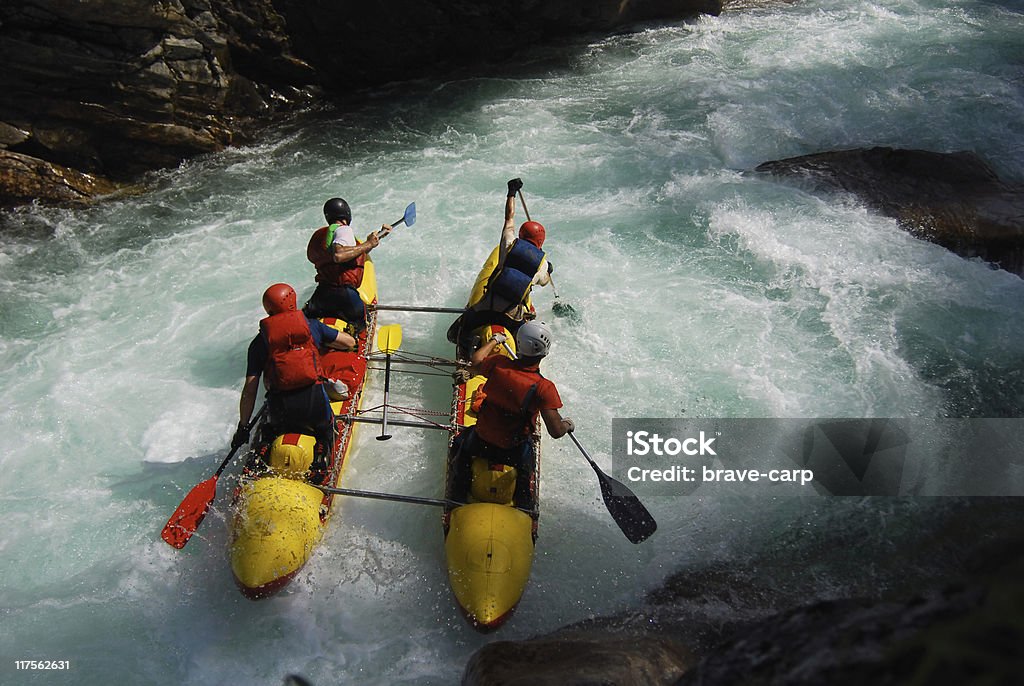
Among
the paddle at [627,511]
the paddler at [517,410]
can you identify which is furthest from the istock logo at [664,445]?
the paddler at [517,410]

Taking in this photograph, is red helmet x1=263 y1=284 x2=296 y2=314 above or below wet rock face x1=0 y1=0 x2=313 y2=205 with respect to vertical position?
below

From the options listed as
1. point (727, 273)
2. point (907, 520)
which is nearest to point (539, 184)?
point (727, 273)

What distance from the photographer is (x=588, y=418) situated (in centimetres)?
583

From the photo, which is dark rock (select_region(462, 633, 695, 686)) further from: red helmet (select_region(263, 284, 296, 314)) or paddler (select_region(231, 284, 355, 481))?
red helmet (select_region(263, 284, 296, 314))

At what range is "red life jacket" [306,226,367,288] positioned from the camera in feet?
19.2

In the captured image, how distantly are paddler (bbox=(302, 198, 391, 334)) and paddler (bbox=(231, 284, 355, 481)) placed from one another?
126 centimetres

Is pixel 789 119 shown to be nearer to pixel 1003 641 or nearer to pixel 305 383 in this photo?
pixel 305 383

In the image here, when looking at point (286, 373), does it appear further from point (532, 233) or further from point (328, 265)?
point (532, 233)

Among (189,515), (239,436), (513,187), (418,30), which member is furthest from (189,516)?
(418,30)

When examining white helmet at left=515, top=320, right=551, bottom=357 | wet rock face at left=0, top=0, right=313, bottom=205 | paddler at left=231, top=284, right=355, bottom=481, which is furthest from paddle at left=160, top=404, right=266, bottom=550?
wet rock face at left=0, top=0, right=313, bottom=205

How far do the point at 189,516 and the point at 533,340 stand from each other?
2.45 meters

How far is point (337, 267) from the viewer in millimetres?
5930
